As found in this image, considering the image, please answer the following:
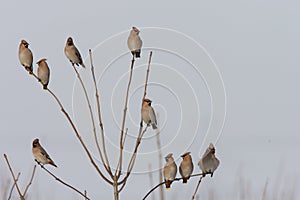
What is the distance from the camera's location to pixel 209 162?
85.8 inches

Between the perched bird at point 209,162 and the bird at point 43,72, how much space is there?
0.66 metres

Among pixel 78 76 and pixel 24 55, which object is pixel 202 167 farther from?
pixel 24 55

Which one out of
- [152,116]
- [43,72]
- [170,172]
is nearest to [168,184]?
[170,172]

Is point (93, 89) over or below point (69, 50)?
below

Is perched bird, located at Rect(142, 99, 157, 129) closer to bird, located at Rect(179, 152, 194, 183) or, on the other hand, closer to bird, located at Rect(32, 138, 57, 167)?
bird, located at Rect(179, 152, 194, 183)

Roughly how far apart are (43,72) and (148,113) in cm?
44

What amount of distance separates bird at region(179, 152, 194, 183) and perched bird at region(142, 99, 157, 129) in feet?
0.69

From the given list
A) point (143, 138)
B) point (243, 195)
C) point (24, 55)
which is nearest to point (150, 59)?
point (143, 138)

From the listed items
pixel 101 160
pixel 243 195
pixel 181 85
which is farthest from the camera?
pixel 243 195

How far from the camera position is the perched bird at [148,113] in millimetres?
2260

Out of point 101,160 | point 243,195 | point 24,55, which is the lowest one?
point 243,195

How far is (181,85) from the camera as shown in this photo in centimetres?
229

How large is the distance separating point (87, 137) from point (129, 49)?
386 millimetres

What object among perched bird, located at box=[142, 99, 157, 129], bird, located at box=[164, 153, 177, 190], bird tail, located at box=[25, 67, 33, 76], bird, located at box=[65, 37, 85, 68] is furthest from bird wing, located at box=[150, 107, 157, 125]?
bird tail, located at box=[25, 67, 33, 76]
